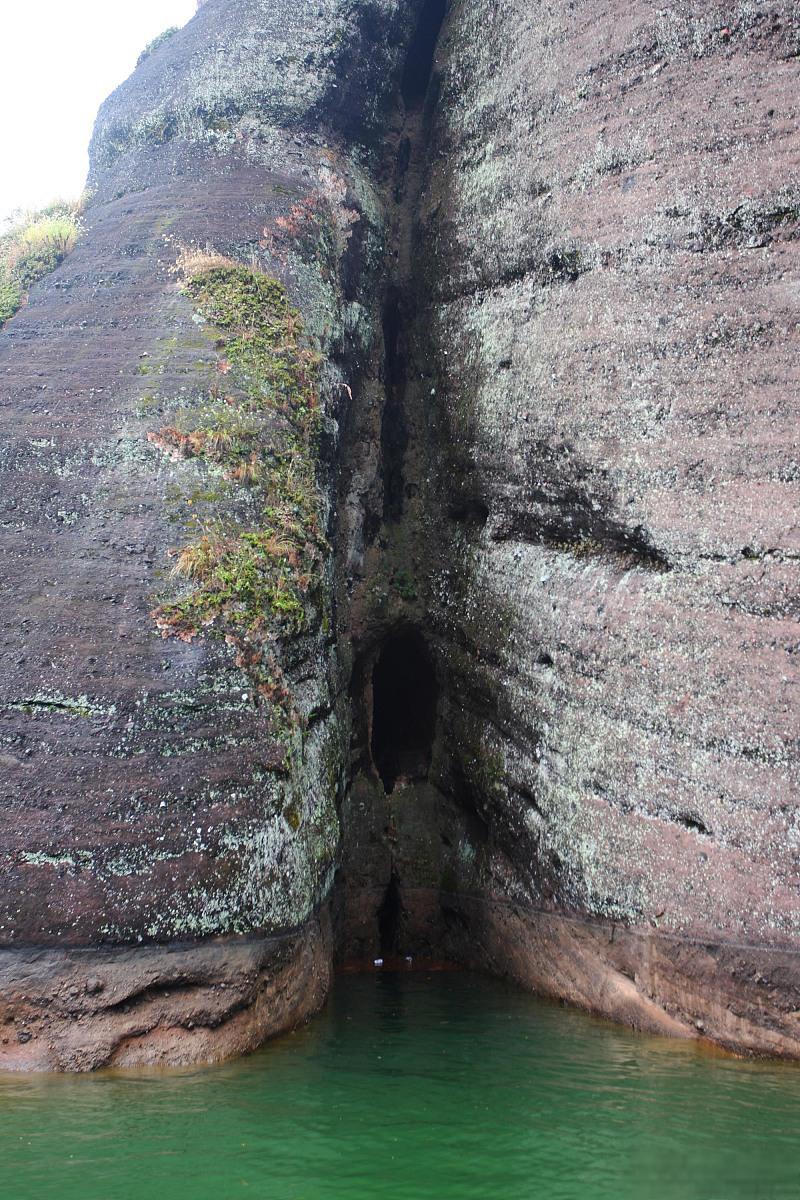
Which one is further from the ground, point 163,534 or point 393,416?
point 393,416

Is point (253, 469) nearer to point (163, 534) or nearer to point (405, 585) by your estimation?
point (163, 534)

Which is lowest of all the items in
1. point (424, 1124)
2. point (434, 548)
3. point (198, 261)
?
point (424, 1124)

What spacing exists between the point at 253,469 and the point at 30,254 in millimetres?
4498

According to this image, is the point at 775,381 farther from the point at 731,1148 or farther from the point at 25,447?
the point at 25,447

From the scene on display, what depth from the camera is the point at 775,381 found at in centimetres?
738

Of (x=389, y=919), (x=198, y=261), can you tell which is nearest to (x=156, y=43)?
(x=198, y=261)

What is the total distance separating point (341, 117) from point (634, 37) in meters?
3.85

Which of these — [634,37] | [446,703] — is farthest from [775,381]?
[446,703]

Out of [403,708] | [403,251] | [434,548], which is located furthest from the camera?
[403,251]

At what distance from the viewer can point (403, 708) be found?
434 inches

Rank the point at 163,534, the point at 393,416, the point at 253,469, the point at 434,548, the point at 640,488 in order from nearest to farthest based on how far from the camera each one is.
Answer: the point at 163,534 < the point at 640,488 < the point at 253,469 < the point at 434,548 < the point at 393,416

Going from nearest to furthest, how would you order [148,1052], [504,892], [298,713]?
[148,1052], [298,713], [504,892]

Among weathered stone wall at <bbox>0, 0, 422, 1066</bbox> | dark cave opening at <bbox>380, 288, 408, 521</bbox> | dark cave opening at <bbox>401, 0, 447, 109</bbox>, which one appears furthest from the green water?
dark cave opening at <bbox>401, 0, 447, 109</bbox>

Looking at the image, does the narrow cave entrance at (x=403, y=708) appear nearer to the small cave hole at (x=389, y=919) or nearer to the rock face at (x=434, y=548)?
the rock face at (x=434, y=548)
